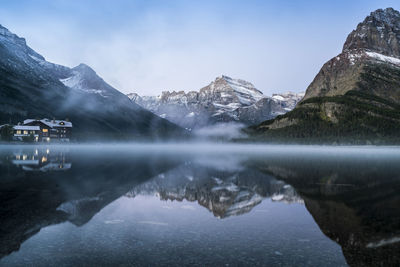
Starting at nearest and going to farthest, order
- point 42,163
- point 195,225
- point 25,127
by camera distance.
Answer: point 195,225
point 42,163
point 25,127

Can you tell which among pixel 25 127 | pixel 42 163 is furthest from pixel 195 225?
pixel 25 127

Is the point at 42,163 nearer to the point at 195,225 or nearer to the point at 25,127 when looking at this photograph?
the point at 195,225

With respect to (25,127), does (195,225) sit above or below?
below

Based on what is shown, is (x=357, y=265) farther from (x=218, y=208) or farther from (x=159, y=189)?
(x=159, y=189)

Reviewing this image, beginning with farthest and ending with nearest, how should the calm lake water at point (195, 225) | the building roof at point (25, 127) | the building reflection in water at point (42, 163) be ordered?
the building roof at point (25, 127), the building reflection in water at point (42, 163), the calm lake water at point (195, 225)

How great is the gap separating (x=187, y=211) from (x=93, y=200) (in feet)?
25.4

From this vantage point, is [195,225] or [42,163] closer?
[195,225]

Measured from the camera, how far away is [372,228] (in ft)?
60.2

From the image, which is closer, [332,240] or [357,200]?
[332,240]

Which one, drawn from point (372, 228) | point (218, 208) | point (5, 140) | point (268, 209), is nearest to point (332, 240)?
point (372, 228)

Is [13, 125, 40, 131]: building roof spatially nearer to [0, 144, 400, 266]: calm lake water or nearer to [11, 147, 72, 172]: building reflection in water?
[11, 147, 72, 172]: building reflection in water

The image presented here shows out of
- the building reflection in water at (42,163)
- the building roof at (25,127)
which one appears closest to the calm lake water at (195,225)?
the building reflection in water at (42,163)

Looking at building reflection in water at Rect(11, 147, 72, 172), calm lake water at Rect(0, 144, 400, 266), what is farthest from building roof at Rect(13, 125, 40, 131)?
calm lake water at Rect(0, 144, 400, 266)

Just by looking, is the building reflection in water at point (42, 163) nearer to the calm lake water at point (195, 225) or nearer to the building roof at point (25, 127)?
the calm lake water at point (195, 225)
